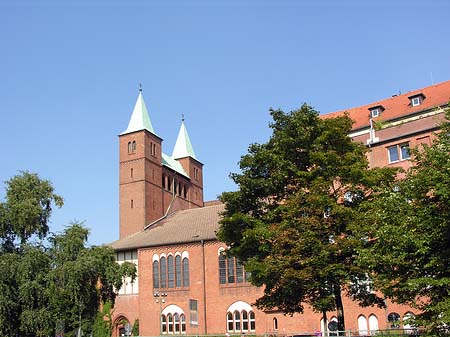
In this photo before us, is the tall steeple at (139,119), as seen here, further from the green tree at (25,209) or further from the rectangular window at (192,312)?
the rectangular window at (192,312)

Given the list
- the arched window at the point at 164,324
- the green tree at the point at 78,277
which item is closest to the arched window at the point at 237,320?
the arched window at the point at 164,324

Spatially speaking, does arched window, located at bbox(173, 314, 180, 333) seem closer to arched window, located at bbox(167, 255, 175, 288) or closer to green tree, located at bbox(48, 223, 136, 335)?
arched window, located at bbox(167, 255, 175, 288)

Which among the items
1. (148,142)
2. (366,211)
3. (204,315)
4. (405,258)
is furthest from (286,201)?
(148,142)

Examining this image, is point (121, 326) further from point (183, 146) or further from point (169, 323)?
point (183, 146)

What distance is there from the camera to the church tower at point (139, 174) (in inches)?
2374

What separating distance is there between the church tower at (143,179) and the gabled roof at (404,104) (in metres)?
22.4

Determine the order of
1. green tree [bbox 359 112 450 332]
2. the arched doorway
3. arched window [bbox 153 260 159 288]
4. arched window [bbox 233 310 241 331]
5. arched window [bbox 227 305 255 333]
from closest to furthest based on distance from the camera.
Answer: green tree [bbox 359 112 450 332]
arched window [bbox 227 305 255 333]
arched window [bbox 233 310 241 331]
arched window [bbox 153 260 159 288]
the arched doorway

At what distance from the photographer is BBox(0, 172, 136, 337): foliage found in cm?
4044

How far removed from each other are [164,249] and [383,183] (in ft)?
94.6

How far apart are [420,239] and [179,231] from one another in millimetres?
34649

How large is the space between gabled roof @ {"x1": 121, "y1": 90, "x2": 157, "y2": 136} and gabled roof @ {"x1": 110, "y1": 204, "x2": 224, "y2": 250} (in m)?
11.3

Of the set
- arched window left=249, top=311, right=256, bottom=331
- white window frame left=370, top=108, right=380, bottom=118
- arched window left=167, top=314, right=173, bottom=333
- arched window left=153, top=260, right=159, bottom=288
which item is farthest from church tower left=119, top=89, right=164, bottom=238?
white window frame left=370, top=108, right=380, bottom=118

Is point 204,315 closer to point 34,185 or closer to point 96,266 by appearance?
point 96,266

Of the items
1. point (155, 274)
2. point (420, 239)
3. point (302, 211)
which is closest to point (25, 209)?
point (155, 274)
